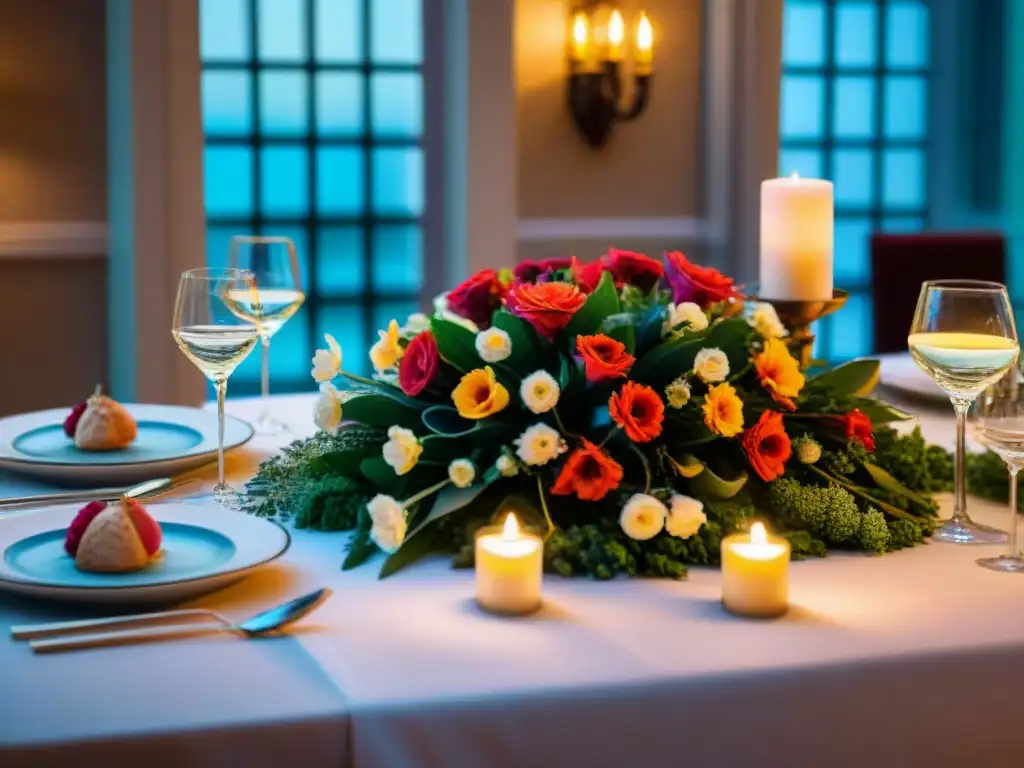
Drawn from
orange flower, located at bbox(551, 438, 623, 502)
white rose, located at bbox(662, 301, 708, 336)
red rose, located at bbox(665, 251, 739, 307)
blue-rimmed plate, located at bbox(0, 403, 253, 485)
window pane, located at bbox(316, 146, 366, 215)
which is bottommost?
blue-rimmed plate, located at bbox(0, 403, 253, 485)

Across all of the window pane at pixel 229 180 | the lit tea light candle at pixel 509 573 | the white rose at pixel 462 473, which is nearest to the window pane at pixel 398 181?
the window pane at pixel 229 180

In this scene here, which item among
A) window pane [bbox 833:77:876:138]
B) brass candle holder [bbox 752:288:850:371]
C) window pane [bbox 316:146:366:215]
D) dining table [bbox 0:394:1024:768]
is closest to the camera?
dining table [bbox 0:394:1024:768]

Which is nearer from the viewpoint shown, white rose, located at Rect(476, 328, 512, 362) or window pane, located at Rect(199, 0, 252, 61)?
white rose, located at Rect(476, 328, 512, 362)

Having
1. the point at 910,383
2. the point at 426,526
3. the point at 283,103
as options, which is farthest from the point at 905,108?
the point at 426,526

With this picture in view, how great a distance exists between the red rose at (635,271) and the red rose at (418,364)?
0.29m

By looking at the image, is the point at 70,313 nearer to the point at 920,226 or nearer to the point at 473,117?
the point at 473,117

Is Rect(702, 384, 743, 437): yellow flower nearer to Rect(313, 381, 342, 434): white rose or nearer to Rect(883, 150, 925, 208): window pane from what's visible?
Rect(313, 381, 342, 434): white rose

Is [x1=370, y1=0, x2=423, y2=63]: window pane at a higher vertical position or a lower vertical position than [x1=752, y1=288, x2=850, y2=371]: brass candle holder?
higher

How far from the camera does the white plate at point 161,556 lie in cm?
99

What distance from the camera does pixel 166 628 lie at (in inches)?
38.2

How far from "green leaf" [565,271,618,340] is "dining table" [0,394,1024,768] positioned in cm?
25

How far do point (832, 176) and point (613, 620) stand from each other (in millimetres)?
4402

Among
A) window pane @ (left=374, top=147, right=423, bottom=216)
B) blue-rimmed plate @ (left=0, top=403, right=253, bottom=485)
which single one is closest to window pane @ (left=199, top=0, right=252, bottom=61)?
window pane @ (left=374, top=147, right=423, bottom=216)

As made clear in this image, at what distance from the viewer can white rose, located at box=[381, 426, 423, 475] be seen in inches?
45.8
